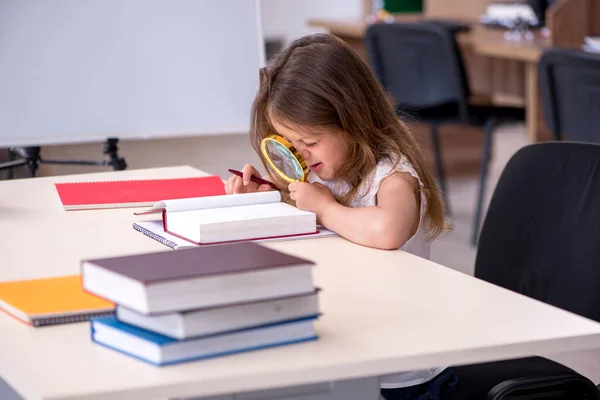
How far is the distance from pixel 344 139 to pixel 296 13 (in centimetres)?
514

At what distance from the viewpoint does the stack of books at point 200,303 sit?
1.00 m

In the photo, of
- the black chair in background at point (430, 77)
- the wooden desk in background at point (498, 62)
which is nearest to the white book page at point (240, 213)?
the wooden desk in background at point (498, 62)

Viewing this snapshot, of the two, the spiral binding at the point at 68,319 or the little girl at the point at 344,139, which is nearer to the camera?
the spiral binding at the point at 68,319

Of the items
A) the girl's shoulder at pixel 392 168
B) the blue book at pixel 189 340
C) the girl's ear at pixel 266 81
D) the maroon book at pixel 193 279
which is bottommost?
the blue book at pixel 189 340

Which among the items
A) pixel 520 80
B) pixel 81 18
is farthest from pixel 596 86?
pixel 520 80

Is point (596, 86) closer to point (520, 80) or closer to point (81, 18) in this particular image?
point (81, 18)

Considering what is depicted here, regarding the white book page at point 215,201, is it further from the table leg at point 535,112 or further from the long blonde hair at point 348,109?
the table leg at point 535,112

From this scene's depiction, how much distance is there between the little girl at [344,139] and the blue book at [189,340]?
53 centimetres

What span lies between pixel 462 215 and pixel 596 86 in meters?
1.75

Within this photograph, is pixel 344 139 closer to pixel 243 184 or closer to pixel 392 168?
pixel 392 168

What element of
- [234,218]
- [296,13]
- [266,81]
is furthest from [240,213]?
[296,13]

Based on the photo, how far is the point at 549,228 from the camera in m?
1.67

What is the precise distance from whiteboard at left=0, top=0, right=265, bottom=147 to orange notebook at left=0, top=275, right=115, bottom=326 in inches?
55.5

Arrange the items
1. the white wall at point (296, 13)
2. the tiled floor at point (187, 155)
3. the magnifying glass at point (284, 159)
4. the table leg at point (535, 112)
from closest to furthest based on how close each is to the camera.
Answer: the magnifying glass at point (284, 159), the tiled floor at point (187, 155), the table leg at point (535, 112), the white wall at point (296, 13)
